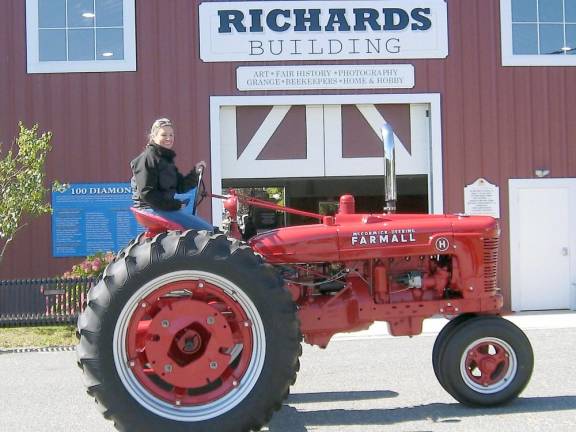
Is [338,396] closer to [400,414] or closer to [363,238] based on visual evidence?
[400,414]

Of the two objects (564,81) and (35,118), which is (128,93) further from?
(564,81)

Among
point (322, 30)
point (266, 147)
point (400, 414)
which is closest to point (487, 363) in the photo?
point (400, 414)

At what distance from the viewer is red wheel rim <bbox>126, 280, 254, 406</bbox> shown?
16.0 ft

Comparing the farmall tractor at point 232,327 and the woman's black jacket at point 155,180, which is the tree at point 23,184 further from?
the farmall tractor at point 232,327

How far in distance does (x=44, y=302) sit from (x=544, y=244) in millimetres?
7762

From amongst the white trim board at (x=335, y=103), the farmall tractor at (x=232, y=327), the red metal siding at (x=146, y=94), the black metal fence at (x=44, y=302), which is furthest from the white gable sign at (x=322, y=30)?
the farmall tractor at (x=232, y=327)

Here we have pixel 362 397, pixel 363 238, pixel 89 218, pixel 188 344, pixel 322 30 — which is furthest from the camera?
pixel 322 30

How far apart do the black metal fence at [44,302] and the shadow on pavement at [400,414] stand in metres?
5.72

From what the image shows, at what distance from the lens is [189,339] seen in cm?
496

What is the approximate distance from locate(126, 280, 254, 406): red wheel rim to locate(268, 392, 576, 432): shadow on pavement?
0.68 meters

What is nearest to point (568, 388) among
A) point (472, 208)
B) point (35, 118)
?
point (472, 208)

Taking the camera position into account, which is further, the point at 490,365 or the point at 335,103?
the point at 335,103

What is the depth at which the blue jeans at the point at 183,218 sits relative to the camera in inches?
216

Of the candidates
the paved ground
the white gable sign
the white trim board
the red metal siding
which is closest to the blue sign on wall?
the red metal siding
